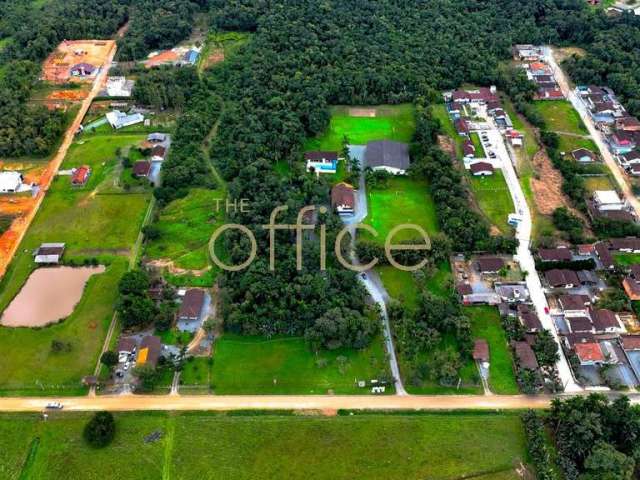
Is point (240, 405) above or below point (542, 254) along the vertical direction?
below

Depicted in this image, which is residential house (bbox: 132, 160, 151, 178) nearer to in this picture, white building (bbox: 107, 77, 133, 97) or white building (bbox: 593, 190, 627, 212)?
white building (bbox: 107, 77, 133, 97)

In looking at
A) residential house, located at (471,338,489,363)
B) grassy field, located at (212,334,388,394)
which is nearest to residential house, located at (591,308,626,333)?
residential house, located at (471,338,489,363)

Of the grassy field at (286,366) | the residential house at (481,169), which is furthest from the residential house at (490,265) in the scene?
A: the residential house at (481,169)

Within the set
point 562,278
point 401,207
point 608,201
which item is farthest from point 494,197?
point 562,278

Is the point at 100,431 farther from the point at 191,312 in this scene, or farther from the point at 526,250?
the point at 526,250

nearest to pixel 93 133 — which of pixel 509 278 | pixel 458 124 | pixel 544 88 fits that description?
pixel 458 124

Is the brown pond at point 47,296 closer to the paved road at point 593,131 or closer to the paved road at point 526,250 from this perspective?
the paved road at point 526,250

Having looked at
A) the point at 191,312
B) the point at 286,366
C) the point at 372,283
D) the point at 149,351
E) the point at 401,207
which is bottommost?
the point at 286,366

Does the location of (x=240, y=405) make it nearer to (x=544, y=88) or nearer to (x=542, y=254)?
(x=542, y=254)
